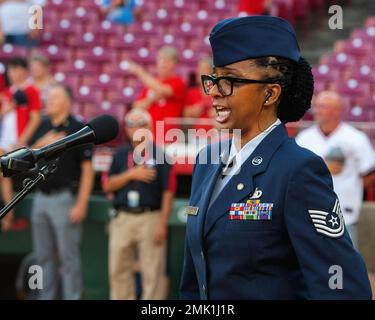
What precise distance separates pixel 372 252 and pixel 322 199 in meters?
3.10

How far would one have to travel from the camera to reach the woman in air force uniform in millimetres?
2396

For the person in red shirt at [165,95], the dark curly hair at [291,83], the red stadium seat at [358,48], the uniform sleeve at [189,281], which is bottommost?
the uniform sleeve at [189,281]

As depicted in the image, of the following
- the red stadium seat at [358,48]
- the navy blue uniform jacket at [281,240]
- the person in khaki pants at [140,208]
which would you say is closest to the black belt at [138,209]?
the person in khaki pants at [140,208]

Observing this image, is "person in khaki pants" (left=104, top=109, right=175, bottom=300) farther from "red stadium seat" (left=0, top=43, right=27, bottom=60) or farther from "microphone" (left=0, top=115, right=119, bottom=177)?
"microphone" (left=0, top=115, right=119, bottom=177)

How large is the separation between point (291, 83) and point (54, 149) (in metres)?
0.71

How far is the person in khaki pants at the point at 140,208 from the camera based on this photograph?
22.8 ft

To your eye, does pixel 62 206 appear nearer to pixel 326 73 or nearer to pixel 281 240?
pixel 326 73

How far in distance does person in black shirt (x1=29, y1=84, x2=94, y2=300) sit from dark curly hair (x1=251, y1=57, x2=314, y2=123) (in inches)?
184

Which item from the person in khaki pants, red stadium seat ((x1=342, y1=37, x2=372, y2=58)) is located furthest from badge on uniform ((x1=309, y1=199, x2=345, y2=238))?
red stadium seat ((x1=342, y1=37, x2=372, y2=58))

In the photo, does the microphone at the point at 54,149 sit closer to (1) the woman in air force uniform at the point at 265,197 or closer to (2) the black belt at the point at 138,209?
(1) the woman in air force uniform at the point at 265,197

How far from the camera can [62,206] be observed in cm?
716

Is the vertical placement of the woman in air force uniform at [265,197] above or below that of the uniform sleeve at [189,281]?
above

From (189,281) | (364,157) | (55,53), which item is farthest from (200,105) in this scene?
(189,281)
